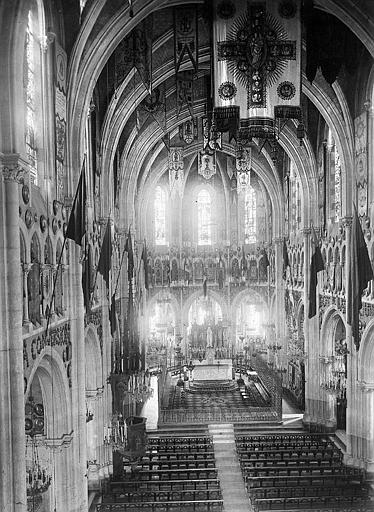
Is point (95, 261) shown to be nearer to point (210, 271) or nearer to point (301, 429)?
point (301, 429)

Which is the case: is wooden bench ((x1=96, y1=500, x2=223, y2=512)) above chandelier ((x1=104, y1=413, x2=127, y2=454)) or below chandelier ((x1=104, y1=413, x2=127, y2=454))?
below

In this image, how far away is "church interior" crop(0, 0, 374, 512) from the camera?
1407cm

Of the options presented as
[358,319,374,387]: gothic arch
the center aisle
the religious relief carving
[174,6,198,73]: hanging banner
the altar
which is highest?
[174,6,198,73]: hanging banner

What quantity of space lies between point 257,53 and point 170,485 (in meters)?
16.3

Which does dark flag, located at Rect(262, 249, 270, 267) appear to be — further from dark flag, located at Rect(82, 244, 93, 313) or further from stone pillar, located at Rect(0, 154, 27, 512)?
stone pillar, located at Rect(0, 154, 27, 512)

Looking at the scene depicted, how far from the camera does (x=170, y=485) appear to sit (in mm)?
21141

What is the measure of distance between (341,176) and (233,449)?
46.9 ft

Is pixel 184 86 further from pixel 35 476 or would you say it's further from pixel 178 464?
pixel 35 476

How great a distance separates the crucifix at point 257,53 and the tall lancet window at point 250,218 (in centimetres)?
2631

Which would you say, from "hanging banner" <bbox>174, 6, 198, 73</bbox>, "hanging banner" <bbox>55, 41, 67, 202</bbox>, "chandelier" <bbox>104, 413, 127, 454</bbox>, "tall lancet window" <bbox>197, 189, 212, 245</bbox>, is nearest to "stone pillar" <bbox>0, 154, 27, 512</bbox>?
"hanging banner" <bbox>55, 41, 67, 202</bbox>

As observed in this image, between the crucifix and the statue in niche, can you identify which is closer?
the crucifix

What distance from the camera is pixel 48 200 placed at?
1531 cm

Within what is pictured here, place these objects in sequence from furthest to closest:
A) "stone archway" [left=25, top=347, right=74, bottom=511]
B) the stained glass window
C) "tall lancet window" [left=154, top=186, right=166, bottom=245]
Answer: "tall lancet window" [left=154, top=186, right=166, bottom=245], "stone archway" [left=25, top=347, right=74, bottom=511], the stained glass window

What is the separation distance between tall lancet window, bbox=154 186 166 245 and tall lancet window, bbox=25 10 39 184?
96.8 feet
